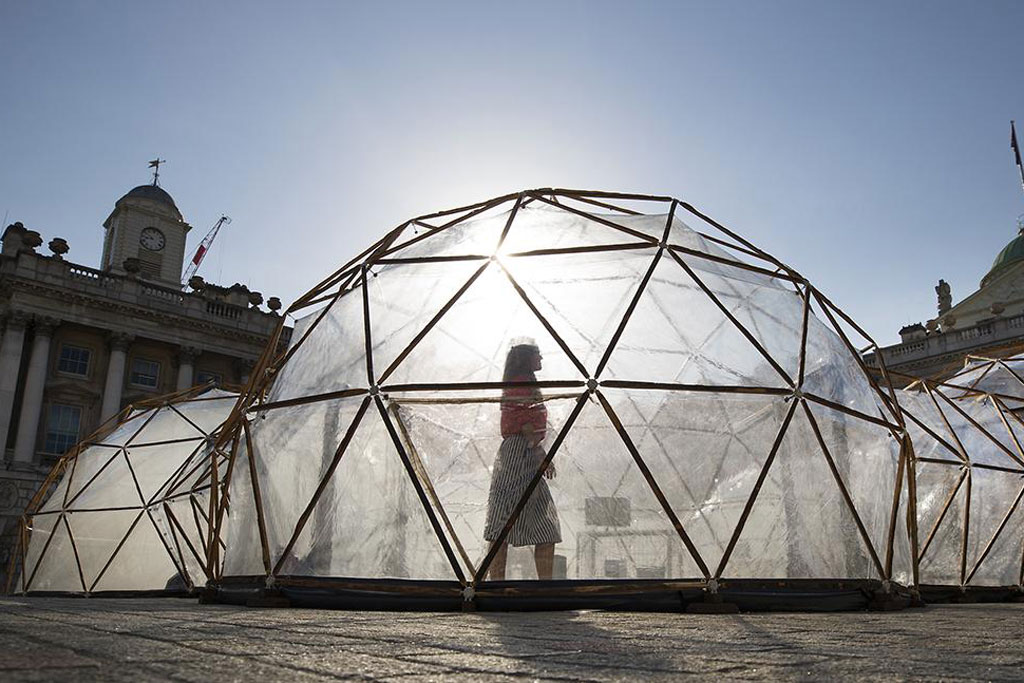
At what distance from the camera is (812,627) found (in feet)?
13.4

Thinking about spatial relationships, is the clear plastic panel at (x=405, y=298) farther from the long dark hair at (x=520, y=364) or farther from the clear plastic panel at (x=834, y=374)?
the clear plastic panel at (x=834, y=374)

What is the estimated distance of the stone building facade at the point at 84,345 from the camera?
3278 centimetres

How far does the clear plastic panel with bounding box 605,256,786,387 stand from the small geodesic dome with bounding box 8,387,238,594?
6.50 m

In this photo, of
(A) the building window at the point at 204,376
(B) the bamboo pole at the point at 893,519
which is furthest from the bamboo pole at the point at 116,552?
(A) the building window at the point at 204,376

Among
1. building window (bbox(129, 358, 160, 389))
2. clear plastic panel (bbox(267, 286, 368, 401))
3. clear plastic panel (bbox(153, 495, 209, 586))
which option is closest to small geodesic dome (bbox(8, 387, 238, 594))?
clear plastic panel (bbox(153, 495, 209, 586))

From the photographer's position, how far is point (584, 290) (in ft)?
24.1

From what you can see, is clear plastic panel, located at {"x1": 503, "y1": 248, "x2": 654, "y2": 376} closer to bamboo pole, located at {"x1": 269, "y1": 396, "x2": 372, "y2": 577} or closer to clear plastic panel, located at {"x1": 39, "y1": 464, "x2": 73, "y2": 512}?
bamboo pole, located at {"x1": 269, "y1": 396, "x2": 372, "y2": 577}

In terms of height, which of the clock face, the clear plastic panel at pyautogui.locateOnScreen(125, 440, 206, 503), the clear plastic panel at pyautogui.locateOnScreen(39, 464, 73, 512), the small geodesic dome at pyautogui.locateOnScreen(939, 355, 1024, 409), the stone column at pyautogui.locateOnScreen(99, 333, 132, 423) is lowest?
the clear plastic panel at pyautogui.locateOnScreen(39, 464, 73, 512)

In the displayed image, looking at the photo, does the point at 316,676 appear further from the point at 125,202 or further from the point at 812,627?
the point at 125,202

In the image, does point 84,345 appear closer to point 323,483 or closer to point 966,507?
point 323,483

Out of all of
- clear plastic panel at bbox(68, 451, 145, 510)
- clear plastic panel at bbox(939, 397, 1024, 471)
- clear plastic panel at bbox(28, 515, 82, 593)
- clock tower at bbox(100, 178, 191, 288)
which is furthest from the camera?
clock tower at bbox(100, 178, 191, 288)

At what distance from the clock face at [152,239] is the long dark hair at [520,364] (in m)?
46.8

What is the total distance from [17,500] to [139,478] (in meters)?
20.6

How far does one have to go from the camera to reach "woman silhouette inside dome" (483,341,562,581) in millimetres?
6164
